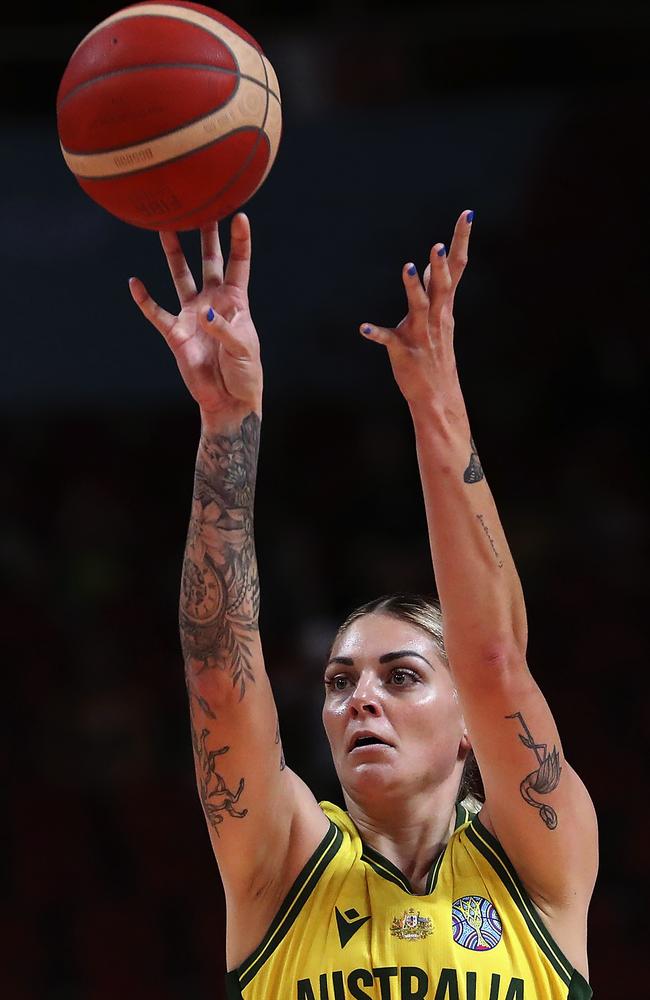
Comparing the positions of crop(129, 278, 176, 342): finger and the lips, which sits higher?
crop(129, 278, 176, 342): finger

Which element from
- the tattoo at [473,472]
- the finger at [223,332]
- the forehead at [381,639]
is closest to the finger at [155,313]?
the finger at [223,332]

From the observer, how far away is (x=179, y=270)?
289 centimetres

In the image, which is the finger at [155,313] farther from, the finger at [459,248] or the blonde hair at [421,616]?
the blonde hair at [421,616]

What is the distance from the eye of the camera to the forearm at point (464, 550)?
269cm

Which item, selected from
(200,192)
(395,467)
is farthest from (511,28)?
(200,192)

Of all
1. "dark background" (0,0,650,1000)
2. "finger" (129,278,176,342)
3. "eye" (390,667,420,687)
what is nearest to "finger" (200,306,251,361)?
"finger" (129,278,176,342)

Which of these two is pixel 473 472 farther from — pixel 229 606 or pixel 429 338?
pixel 229 606

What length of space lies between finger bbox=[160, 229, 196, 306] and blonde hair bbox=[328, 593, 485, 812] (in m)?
0.85

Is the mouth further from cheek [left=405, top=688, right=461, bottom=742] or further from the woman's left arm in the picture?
the woman's left arm

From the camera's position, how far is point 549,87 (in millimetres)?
9711

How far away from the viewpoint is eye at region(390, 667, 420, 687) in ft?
9.68

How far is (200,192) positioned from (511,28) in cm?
734

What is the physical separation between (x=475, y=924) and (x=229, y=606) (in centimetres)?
83

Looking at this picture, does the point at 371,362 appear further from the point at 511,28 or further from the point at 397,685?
the point at 397,685
